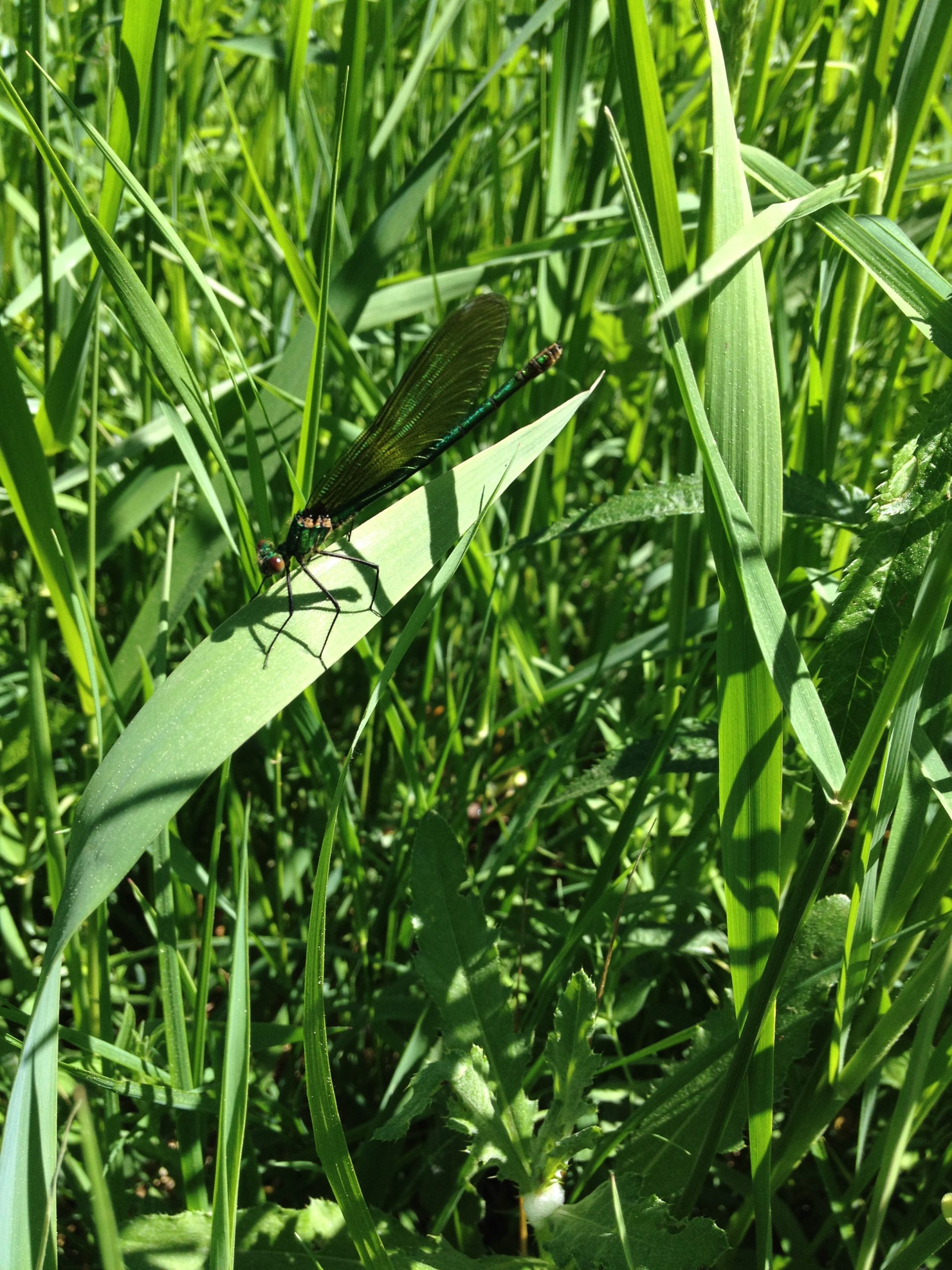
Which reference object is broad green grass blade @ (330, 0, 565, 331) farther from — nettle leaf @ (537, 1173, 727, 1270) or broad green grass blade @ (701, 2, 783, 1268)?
nettle leaf @ (537, 1173, 727, 1270)

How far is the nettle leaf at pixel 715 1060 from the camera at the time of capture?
1475mm

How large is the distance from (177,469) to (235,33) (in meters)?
1.60

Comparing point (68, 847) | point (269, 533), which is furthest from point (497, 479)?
point (68, 847)

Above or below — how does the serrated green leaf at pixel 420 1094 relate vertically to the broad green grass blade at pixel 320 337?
below

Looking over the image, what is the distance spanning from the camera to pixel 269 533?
5.75ft

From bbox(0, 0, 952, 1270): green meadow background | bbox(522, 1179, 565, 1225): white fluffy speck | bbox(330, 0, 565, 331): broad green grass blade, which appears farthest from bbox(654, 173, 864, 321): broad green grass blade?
bbox(522, 1179, 565, 1225): white fluffy speck

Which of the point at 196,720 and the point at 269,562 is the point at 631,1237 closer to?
the point at 196,720

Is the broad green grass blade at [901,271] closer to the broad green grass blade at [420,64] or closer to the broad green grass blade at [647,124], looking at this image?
the broad green grass blade at [647,124]

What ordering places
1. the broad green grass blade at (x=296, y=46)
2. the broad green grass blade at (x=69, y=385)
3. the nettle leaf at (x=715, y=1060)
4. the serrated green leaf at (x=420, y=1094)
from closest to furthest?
the serrated green leaf at (x=420, y=1094), the nettle leaf at (x=715, y=1060), the broad green grass blade at (x=69, y=385), the broad green grass blade at (x=296, y=46)

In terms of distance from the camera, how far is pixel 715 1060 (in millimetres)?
1486

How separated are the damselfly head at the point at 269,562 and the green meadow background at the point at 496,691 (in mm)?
46

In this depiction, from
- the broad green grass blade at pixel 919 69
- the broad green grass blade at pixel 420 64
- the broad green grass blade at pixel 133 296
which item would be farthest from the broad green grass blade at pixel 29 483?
the broad green grass blade at pixel 919 69

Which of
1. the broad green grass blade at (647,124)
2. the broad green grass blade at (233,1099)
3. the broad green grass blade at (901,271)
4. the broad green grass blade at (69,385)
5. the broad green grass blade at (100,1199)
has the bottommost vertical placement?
the broad green grass blade at (233,1099)

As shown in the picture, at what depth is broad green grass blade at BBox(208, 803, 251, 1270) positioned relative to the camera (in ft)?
3.31
